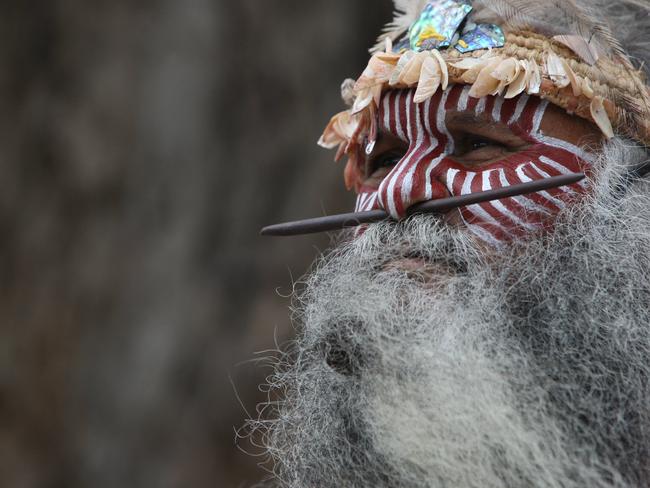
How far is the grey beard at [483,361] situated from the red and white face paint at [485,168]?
1.8 inches

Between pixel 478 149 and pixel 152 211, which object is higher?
pixel 478 149

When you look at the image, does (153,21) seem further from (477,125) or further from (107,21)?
(477,125)

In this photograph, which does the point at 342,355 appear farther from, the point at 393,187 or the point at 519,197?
the point at 519,197

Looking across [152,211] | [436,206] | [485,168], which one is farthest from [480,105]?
[152,211]

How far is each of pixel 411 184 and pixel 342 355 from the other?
0.43m

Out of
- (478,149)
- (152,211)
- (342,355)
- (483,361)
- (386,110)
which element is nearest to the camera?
(483,361)

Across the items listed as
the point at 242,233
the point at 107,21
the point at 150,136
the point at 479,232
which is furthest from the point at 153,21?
the point at 479,232

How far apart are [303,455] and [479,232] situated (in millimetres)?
661

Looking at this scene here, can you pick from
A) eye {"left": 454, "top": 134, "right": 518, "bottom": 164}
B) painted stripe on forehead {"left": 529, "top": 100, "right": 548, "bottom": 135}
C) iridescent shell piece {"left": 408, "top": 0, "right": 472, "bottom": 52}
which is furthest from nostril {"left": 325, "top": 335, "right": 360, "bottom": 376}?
iridescent shell piece {"left": 408, "top": 0, "right": 472, "bottom": 52}

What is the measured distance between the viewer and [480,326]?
196cm

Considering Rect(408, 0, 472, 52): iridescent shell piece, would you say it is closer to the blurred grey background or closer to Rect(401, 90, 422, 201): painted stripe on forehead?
Rect(401, 90, 422, 201): painted stripe on forehead

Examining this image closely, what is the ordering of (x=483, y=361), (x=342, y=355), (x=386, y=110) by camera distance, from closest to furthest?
(x=483, y=361)
(x=342, y=355)
(x=386, y=110)

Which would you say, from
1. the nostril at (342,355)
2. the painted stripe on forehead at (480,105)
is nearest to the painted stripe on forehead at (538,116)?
the painted stripe on forehead at (480,105)

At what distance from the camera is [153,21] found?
587 cm
